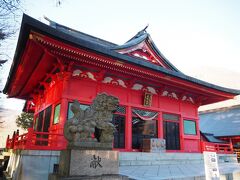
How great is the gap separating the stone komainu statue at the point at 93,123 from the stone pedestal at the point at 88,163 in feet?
1.18

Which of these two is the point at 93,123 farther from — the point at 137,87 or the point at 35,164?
the point at 137,87

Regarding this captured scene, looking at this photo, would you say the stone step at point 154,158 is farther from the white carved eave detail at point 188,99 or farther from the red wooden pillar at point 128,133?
the white carved eave detail at point 188,99

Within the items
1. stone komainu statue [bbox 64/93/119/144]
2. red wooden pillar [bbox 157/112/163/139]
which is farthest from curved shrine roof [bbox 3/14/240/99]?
stone komainu statue [bbox 64/93/119/144]

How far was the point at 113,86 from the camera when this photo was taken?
10922mm

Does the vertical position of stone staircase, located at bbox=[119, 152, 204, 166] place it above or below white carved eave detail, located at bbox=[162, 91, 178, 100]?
below

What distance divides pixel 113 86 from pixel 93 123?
535 centimetres

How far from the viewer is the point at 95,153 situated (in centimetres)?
529

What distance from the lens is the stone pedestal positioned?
16.2ft

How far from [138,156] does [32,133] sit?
193 inches

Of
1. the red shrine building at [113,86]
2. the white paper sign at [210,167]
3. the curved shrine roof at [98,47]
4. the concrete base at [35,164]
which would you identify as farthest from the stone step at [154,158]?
the white paper sign at [210,167]

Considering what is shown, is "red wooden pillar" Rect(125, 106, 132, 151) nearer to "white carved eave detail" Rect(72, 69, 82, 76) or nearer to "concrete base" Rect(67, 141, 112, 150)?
"white carved eave detail" Rect(72, 69, 82, 76)

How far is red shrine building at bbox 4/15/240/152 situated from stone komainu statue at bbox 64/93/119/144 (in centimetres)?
305

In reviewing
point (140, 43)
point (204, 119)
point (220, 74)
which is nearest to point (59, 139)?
point (140, 43)

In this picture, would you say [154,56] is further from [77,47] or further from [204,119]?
[204,119]
